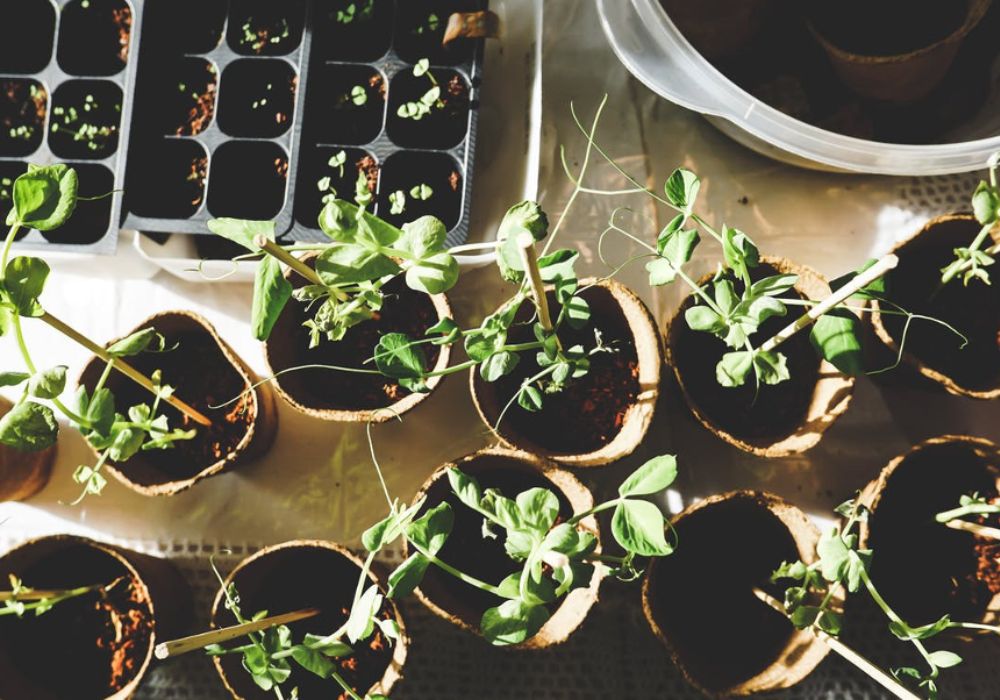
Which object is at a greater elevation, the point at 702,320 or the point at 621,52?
the point at 621,52

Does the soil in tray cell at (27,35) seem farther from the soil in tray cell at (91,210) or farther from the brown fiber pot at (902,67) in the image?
the brown fiber pot at (902,67)

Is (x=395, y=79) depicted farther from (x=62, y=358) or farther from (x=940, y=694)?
(x=940, y=694)

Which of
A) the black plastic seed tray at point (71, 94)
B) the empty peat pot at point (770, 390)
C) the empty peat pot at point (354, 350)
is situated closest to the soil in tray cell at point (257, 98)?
the black plastic seed tray at point (71, 94)

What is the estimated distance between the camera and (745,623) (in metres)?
0.92

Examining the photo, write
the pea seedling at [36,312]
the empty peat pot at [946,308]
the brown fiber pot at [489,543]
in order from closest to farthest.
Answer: the pea seedling at [36,312] → the brown fiber pot at [489,543] → the empty peat pot at [946,308]

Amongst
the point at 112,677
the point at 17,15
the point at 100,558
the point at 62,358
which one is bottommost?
the point at 112,677

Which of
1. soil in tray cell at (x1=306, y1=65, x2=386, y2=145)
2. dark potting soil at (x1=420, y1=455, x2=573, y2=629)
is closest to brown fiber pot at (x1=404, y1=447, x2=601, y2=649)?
dark potting soil at (x1=420, y1=455, x2=573, y2=629)

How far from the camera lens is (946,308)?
0.97 metres

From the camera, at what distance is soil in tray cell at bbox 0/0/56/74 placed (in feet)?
3.34

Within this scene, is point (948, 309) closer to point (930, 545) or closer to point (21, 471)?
point (930, 545)

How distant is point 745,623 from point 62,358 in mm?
956

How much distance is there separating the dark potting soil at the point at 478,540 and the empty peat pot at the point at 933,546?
39 cm

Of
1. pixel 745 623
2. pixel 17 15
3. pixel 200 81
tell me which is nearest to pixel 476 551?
pixel 745 623

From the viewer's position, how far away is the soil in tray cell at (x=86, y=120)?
0.98 meters
